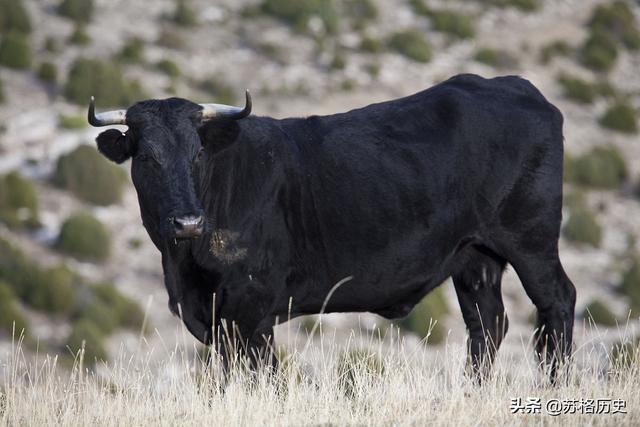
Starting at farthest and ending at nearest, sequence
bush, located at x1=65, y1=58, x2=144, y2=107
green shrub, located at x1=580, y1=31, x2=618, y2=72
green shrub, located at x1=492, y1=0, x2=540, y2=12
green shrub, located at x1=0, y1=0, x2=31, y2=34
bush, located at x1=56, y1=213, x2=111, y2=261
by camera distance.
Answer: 1. green shrub, located at x1=492, y1=0, x2=540, y2=12
2. green shrub, located at x1=580, y1=31, x2=618, y2=72
3. green shrub, located at x1=0, y1=0, x2=31, y2=34
4. bush, located at x1=65, y1=58, x2=144, y2=107
5. bush, located at x1=56, y1=213, x2=111, y2=261

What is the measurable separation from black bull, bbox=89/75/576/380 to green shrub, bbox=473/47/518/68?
2497 cm

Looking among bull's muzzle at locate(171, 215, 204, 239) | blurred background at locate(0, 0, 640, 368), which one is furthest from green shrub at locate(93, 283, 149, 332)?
bull's muzzle at locate(171, 215, 204, 239)

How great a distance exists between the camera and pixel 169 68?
3002 centimetres

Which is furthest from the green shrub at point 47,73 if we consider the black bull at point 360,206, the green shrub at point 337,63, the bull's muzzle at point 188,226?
the bull's muzzle at point 188,226

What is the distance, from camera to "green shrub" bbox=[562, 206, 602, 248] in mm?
23828

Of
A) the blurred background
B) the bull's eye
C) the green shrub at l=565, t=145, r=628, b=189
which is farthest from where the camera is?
the green shrub at l=565, t=145, r=628, b=189

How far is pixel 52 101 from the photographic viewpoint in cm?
2700

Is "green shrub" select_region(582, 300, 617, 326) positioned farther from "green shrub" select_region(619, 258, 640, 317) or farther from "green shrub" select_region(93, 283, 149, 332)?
"green shrub" select_region(93, 283, 149, 332)

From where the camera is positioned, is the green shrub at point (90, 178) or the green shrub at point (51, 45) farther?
the green shrub at point (51, 45)

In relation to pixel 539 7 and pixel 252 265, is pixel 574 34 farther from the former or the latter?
pixel 252 265

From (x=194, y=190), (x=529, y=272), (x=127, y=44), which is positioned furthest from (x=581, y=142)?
(x=194, y=190)

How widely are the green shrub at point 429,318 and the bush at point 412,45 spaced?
42.2 ft

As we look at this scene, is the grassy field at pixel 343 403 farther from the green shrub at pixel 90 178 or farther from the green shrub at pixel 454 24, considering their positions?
the green shrub at pixel 454 24

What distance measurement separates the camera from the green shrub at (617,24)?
36.3m
